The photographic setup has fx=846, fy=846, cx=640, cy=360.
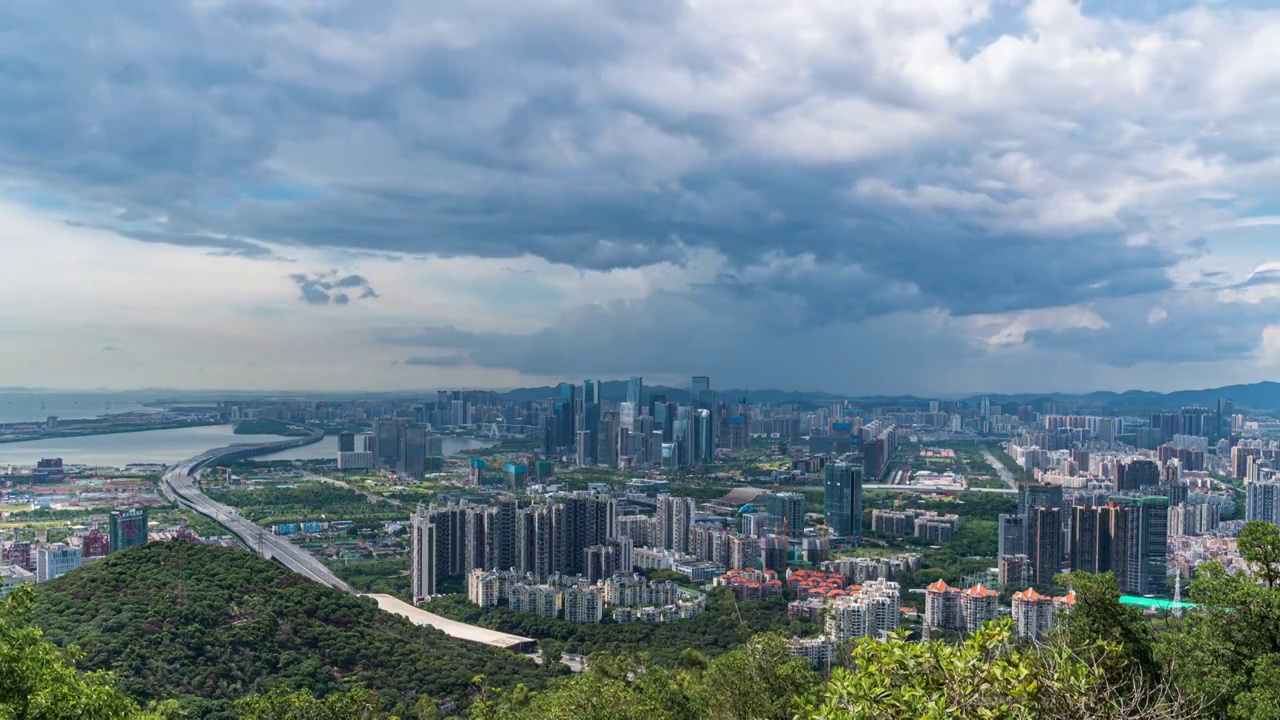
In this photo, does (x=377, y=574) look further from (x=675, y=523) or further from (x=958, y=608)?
(x=958, y=608)

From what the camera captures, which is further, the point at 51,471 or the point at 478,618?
the point at 51,471

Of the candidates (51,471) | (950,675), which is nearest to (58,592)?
(950,675)

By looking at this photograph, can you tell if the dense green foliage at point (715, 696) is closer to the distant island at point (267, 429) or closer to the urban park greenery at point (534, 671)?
the urban park greenery at point (534, 671)

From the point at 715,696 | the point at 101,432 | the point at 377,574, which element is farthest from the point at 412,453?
the point at 715,696

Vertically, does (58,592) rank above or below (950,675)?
below

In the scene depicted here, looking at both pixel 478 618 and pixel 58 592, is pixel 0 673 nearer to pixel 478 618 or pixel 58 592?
pixel 58 592

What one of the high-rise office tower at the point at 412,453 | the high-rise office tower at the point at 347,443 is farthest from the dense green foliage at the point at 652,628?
the high-rise office tower at the point at 347,443

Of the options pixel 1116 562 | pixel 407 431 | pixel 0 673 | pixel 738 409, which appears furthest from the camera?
pixel 738 409

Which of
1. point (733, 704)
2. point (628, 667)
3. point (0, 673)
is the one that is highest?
point (0, 673)
